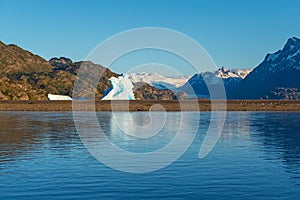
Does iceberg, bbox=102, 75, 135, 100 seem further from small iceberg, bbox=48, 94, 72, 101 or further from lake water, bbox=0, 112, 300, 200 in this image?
lake water, bbox=0, 112, 300, 200

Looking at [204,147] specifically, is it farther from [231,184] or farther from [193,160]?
[231,184]

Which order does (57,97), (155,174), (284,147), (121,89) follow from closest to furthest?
(155,174) < (284,147) < (121,89) < (57,97)

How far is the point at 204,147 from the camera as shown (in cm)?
3844

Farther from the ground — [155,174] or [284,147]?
[284,147]

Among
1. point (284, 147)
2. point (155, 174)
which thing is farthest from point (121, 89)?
point (155, 174)

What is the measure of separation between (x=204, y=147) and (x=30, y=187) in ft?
64.4

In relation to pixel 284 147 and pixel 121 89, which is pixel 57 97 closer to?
pixel 121 89

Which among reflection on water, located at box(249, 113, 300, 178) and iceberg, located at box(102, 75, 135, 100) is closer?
reflection on water, located at box(249, 113, 300, 178)

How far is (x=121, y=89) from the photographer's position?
164m

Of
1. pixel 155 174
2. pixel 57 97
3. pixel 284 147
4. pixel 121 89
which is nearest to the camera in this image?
pixel 155 174

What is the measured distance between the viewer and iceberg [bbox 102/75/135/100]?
533ft

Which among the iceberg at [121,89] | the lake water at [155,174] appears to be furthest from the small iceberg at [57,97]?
the lake water at [155,174]

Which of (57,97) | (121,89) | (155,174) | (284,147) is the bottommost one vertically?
(155,174)

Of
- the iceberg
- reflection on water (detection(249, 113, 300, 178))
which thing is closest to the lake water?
reflection on water (detection(249, 113, 300, 178))
